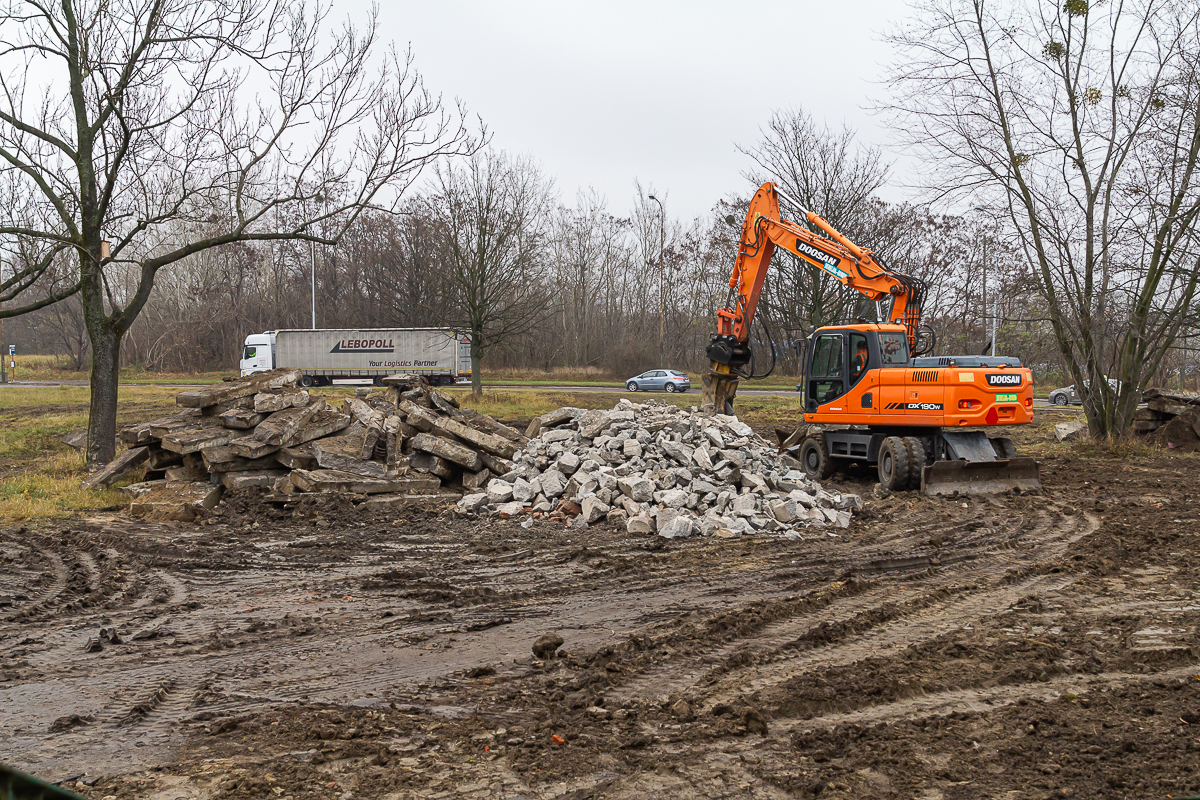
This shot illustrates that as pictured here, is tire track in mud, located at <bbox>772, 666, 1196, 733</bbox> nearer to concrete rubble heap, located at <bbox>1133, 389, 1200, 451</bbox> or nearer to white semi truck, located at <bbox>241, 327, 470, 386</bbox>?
concrete rubble heap, located at <bbox>1133, 389, 1200, 451</bbox>

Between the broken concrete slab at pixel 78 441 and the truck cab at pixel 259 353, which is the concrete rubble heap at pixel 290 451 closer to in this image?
the broken concrete slab at pixel 78 441

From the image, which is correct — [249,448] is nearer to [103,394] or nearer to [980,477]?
[103,394]

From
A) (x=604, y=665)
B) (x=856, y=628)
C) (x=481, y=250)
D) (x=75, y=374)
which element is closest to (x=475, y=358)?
(x=481, y=250)

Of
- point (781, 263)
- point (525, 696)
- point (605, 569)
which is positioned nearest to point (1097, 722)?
point (525, 696)

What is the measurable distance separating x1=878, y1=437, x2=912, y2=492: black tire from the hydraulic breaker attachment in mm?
3488

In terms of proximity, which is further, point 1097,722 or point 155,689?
point 155,689

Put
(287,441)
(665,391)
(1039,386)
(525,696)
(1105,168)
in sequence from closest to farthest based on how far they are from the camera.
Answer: (525,696) < (287,441) < (1105,168) < (665,391) < (1039,386)

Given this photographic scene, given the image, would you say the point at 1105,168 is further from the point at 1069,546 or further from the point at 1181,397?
the point at 1069,546

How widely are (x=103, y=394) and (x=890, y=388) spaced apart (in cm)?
1313

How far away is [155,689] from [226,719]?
0.84m

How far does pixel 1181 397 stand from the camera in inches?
739

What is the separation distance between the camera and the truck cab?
41.3 meters

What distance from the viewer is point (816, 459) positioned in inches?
593

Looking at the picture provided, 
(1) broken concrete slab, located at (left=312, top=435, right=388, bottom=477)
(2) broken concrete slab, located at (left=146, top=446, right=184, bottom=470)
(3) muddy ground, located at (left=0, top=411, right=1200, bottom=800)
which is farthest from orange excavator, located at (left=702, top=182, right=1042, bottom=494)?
(2) broken concrete slab, located at (left=146, top=446, right=184, bottom=470)
